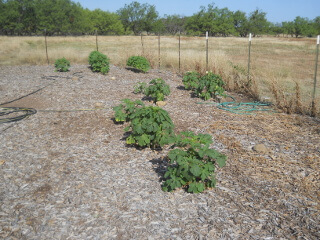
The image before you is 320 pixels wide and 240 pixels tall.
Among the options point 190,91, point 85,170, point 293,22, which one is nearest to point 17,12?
point 190,91

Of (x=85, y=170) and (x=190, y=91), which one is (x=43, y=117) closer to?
(x=85, y=170)

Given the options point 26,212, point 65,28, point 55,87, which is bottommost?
point 26,212

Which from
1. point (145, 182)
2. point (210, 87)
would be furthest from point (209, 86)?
point (145, 182)

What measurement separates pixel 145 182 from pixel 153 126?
0.86m

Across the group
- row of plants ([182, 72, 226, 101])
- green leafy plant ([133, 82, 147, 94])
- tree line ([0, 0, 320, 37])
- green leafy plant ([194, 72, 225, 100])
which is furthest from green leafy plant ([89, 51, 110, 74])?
tree line ([0, 0, 320, 37])

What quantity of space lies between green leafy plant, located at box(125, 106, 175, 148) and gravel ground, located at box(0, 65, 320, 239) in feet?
0.94

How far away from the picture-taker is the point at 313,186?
3.54 m

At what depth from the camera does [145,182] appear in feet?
11.9

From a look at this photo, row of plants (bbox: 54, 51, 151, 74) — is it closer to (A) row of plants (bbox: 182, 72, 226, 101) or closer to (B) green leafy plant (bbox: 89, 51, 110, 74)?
(B) green leafy plant (bbox: 89, 51, 110, 74)

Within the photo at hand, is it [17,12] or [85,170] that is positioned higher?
[17,12]

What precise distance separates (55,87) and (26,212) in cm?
597

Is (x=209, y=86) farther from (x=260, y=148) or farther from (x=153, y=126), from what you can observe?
(x=153, y=126)

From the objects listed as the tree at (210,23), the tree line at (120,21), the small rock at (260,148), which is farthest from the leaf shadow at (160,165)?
the tree at (210,23)

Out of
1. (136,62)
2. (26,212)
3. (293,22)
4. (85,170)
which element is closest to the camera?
(26,212)
